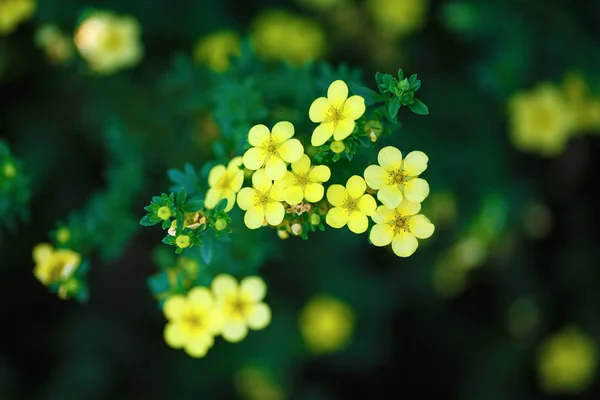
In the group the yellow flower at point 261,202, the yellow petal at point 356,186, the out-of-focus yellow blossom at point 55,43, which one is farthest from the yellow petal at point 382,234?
the out-of-focus yellow blossom at point 55,43

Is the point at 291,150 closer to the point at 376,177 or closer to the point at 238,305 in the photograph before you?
the point at 376,177

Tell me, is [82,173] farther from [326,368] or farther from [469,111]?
[469,111]

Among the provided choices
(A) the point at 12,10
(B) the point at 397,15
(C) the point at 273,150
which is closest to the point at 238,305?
(C) the point at 273,150

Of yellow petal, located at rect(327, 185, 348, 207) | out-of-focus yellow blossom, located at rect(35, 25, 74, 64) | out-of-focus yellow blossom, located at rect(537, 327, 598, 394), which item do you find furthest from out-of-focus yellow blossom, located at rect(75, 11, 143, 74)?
out-of-focus yellow blossom, located at rect(537, 327, 598, 394)

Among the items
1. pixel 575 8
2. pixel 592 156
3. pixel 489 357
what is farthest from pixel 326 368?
pixel 575 8

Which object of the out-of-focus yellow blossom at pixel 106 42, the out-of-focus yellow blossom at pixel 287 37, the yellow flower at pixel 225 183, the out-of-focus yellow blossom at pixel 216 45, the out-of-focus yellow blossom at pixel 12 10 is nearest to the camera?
the yellow flower at pixel 225 183

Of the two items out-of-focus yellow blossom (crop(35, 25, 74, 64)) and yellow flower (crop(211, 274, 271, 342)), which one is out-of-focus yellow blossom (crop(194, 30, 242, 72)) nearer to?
out-of-focus yellow blossom (crop(35, 25, 74, 64))

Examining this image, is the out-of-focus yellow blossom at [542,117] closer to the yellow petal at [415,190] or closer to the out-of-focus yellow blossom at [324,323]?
the out-of-focus yellow blossom at [324,323]
